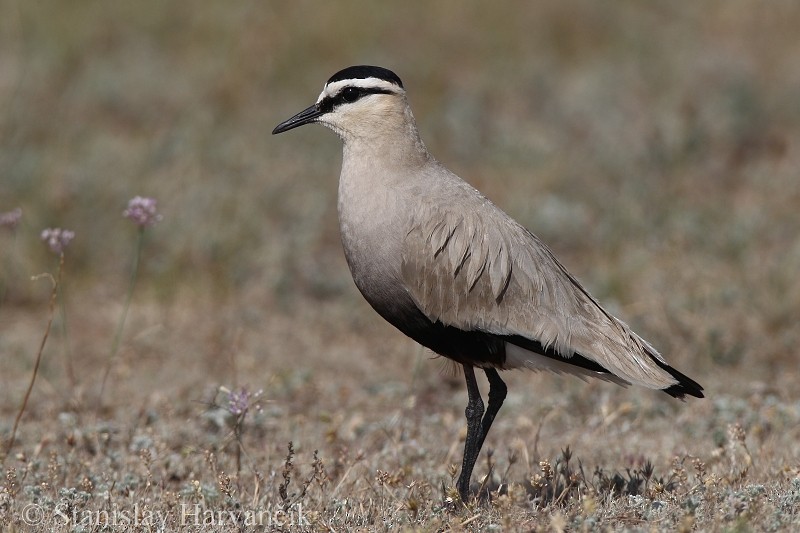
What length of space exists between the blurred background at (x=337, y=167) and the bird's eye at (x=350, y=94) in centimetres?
185

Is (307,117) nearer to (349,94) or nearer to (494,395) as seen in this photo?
(349,94)

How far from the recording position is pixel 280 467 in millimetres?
5438

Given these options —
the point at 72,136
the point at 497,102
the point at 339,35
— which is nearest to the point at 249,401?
the point at 72,136

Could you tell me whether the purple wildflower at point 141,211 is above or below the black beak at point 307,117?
below

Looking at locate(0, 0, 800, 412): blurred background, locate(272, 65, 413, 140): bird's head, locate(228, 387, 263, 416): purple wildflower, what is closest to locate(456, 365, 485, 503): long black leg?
locate(228, 387, 263, 416): purple wildflower

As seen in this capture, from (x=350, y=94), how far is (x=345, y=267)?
3618 mm

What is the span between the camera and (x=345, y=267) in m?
8.77

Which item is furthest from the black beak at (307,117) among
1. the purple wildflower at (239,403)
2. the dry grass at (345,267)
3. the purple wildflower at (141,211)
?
the purple wildflower at (239,403)

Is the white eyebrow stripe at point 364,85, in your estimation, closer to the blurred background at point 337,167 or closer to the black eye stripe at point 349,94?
the black eye stripe at point 349,94

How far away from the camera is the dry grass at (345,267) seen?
16.0ft

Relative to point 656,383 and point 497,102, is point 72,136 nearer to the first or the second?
point 497,102

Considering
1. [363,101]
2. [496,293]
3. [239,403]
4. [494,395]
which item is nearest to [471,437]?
[494,395]

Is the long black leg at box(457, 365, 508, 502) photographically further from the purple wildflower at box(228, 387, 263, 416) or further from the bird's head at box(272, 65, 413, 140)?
the bird's head at box(272, 65, 413, 140)

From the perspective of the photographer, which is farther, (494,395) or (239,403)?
(494,395)
